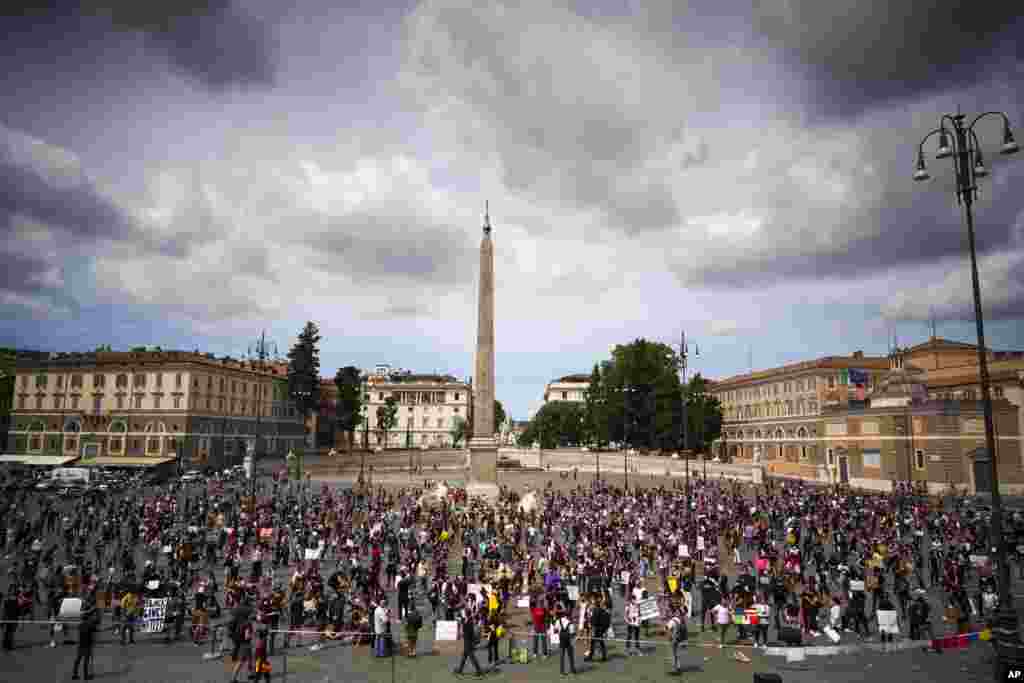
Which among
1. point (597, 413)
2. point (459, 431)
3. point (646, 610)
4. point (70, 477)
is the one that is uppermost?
point (597, 413)

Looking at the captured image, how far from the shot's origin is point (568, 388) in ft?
478

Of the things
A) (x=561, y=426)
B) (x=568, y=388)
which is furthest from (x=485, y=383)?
(x=568, y=388)

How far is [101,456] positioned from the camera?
220 ft

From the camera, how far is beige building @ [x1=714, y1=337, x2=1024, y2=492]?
4569 cm

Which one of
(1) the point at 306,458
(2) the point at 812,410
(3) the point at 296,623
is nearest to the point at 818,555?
(3) the point at 296,623

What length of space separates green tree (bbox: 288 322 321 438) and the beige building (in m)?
55.3

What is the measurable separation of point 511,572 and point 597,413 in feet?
173

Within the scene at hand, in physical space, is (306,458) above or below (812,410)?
below

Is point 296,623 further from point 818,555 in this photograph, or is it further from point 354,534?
point 818,555

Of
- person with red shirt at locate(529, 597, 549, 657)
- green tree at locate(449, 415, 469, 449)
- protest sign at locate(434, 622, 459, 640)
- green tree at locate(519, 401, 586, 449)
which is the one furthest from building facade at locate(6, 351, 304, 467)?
protest sign at locate(434, 622, 459, 640)

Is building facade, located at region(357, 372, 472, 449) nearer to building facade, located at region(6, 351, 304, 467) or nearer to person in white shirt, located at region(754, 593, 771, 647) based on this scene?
building facade, located at region(6, 351, 304, 467)

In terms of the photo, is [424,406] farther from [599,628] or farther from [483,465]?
[599,628]

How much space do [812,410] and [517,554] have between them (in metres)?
54.9

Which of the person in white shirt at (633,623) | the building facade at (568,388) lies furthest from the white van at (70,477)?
the building facade at (568,388)
